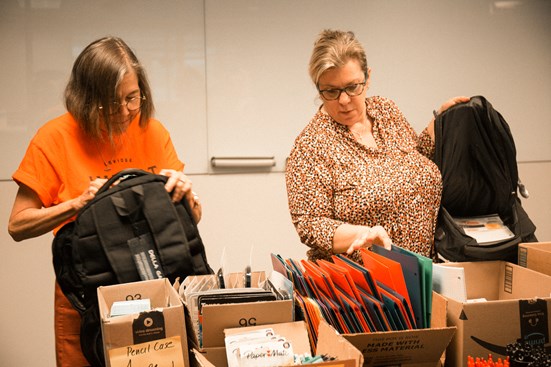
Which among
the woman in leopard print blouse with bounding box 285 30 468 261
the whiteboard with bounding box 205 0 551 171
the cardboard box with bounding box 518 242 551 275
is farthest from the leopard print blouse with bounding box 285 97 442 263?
the whiteboard with bounding box 205 0 551 171

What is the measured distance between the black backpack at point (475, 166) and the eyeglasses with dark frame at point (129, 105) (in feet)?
3.44

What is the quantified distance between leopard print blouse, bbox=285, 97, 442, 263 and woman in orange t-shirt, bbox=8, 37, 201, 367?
379 millimetres

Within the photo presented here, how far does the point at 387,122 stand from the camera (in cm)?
203

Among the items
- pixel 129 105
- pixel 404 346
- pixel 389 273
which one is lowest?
pixel 404 346

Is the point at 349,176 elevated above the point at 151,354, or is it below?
above

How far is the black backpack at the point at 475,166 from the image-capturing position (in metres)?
1.96

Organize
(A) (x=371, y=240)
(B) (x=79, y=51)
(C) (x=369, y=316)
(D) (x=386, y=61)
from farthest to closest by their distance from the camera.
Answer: (D) (x=386, y=61) < (B) (x=79, y=51) < (A) (x=371, y=240) < (C) (x=369, y=316)

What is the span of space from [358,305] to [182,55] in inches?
90.6

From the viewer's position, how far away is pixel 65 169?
1737 mm

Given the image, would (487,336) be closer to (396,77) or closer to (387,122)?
(387,122)

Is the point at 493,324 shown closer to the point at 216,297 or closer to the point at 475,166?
the point at 216,297

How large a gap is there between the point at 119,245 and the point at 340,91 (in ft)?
2.97

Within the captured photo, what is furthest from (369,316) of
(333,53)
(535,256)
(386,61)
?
(386,61)

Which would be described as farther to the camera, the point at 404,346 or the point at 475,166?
the point at 475,166
